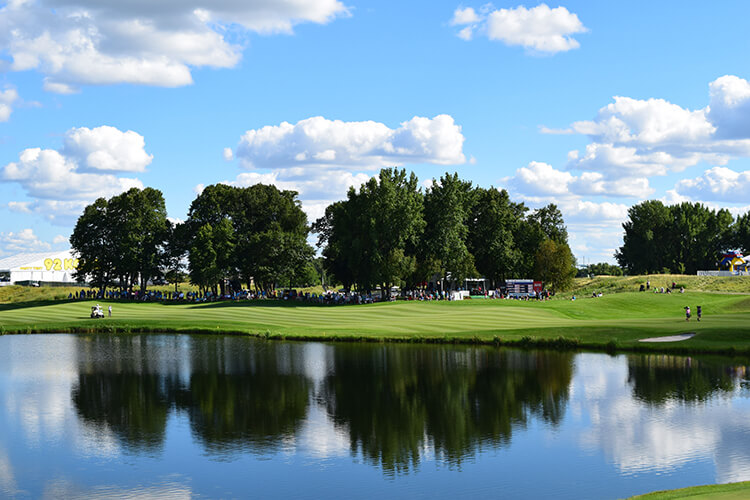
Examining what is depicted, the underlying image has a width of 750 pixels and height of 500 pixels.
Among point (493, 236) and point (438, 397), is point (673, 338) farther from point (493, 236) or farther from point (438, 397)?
point (493, 236)

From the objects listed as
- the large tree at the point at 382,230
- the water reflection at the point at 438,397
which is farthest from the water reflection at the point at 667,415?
the large tree at the point at 382,230

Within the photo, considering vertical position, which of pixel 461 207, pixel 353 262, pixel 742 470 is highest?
pixel 461 207

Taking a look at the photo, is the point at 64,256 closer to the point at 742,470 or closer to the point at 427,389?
the point at 427,389

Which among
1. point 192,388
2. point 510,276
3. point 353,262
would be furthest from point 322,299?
point 192,388

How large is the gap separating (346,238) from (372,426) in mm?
73012

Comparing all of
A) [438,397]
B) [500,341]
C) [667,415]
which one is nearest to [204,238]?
[500,341]

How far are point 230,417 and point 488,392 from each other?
13.6 metres

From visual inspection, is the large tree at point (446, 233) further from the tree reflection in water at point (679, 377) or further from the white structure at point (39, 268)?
the white structure at point (39, 268)

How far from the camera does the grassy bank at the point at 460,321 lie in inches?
2286

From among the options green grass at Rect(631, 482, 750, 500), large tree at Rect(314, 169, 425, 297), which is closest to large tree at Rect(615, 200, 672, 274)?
large tree at Rect(314, 169, 425, 297)

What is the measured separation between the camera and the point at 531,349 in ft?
184

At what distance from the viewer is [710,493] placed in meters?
20.1

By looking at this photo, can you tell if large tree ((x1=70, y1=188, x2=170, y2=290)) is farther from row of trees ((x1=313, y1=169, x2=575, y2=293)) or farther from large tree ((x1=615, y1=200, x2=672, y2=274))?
large tree ((x1=615, y1=200, x2=672, y2=274))

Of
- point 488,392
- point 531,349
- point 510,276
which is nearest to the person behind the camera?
point 488,392
